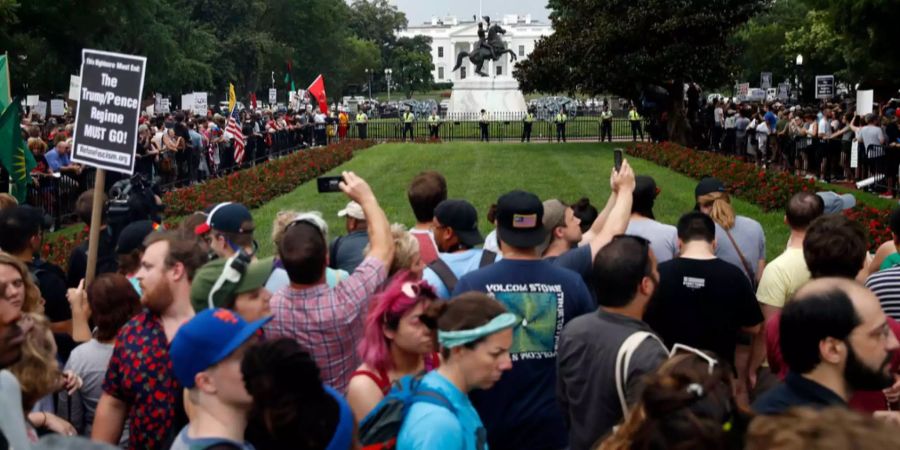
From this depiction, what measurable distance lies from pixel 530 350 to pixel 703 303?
4.44 ft

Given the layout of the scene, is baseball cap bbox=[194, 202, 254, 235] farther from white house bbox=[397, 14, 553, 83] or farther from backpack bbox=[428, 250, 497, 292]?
white house bbox=[397, 14, 553, 83]

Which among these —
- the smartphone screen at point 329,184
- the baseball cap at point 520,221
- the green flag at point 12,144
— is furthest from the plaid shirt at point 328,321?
the green flag at point 12,144

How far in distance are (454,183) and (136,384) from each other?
70.9ft

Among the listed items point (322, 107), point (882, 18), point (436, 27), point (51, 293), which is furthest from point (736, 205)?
point (436, 27)

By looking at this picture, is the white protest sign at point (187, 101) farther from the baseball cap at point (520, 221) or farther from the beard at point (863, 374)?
the beard at point (863, 374)

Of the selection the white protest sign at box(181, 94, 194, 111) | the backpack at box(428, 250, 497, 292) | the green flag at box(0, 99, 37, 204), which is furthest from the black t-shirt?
the white protest sign at box(181, 94, 194, 111)

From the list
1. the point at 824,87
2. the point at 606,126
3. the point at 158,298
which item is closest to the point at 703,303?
the point at 158,298

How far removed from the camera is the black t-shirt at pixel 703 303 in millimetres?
6559

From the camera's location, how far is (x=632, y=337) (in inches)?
192

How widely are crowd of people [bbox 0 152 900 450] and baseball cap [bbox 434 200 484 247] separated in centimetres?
1

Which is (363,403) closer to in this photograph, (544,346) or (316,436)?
(316,436)

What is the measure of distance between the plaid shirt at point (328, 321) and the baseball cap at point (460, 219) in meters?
2.05

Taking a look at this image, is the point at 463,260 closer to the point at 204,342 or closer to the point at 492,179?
the point at 204,342

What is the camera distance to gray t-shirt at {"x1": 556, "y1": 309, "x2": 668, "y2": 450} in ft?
15.8
